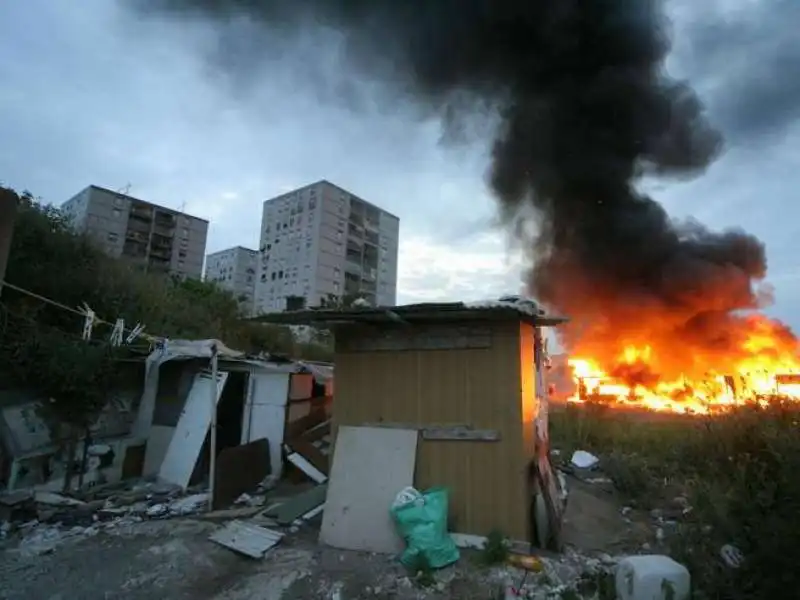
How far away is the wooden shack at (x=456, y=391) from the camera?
545 centimetres

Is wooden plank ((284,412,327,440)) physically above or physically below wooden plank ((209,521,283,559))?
above

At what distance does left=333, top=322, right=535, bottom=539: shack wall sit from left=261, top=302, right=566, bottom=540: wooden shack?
0.01m

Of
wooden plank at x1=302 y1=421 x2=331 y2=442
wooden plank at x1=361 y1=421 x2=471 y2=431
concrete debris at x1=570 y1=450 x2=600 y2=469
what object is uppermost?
wooden plank at x1=361 y1=421 x2=471 y2=431

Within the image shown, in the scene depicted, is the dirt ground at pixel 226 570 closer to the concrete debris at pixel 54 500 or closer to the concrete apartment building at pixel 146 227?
the concrete debris at pixel 54 500

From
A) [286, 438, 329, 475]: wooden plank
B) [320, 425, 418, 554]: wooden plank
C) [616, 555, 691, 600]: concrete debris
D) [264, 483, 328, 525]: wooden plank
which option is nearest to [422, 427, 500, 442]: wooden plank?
[320, 425, 418, 554]: wooden plank

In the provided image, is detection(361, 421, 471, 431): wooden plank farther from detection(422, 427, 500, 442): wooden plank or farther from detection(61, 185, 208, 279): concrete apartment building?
detection(61, 185, 208, 279): concrete apartment building

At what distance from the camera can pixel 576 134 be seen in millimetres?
20453

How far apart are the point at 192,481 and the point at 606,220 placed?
17.8m

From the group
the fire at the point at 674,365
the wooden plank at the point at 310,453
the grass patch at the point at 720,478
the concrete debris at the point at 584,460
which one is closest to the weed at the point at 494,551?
the grass patch at the point at 720,478

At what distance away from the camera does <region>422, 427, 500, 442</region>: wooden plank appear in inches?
219

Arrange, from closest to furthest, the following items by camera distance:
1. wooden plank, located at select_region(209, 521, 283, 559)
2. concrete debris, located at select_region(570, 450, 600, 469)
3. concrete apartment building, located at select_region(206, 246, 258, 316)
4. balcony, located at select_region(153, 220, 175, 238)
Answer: wooden plank, located at select_region(209, 521, 283, 559)
concrete debris, located at select_region(570, 450, 600, 469)
balcony, located at select_region(153, 220, 175, 238)
concrete apartment building, located at select_region(206, 246, 258, 316)

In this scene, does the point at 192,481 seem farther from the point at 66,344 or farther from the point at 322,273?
the point at 322,273

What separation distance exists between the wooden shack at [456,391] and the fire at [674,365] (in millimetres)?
12125

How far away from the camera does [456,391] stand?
579cm
